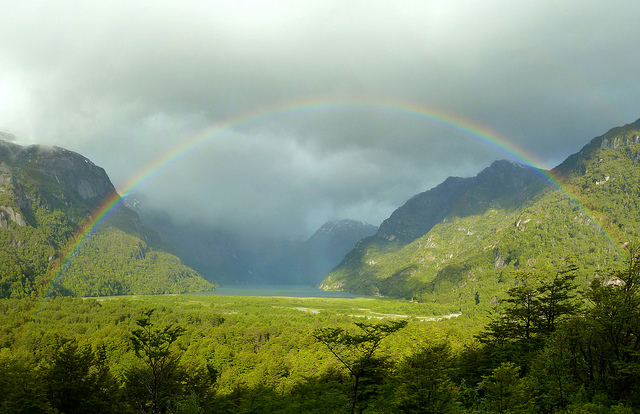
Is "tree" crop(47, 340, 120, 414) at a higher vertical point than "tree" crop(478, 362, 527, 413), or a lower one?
lower

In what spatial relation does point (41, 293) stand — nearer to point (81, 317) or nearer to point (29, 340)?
point (81, 317)

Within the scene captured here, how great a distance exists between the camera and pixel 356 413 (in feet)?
120

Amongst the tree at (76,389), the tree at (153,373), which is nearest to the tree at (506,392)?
the tree at (153,373)

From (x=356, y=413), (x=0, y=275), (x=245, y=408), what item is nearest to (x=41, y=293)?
(x=0, y=275)

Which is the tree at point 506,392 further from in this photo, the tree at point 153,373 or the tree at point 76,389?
the tree at point 76,389

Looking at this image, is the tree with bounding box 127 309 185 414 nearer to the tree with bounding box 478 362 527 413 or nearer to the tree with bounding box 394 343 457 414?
the tree with bounding box 394 343 457 414

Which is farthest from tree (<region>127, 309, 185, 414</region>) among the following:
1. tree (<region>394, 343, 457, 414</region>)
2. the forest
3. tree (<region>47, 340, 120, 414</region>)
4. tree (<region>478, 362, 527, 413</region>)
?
tree (<region>478, 362, 527, 413</region>)

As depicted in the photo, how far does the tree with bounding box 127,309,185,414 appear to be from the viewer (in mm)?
35469

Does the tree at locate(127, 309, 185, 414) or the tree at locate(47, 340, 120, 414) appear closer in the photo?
the tree at locate(127, 309, 185, 414)

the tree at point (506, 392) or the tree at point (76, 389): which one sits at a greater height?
the tree at point (506, 392)

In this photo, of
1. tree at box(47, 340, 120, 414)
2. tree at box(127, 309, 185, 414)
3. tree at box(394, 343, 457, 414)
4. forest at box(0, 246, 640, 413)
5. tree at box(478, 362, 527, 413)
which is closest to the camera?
tree at box(478, 362, 527, 413)

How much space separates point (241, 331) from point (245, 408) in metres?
71.7

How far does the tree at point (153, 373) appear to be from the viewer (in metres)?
35.5

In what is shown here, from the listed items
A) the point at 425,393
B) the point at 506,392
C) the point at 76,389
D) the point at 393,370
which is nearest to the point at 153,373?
the point at 76,389
